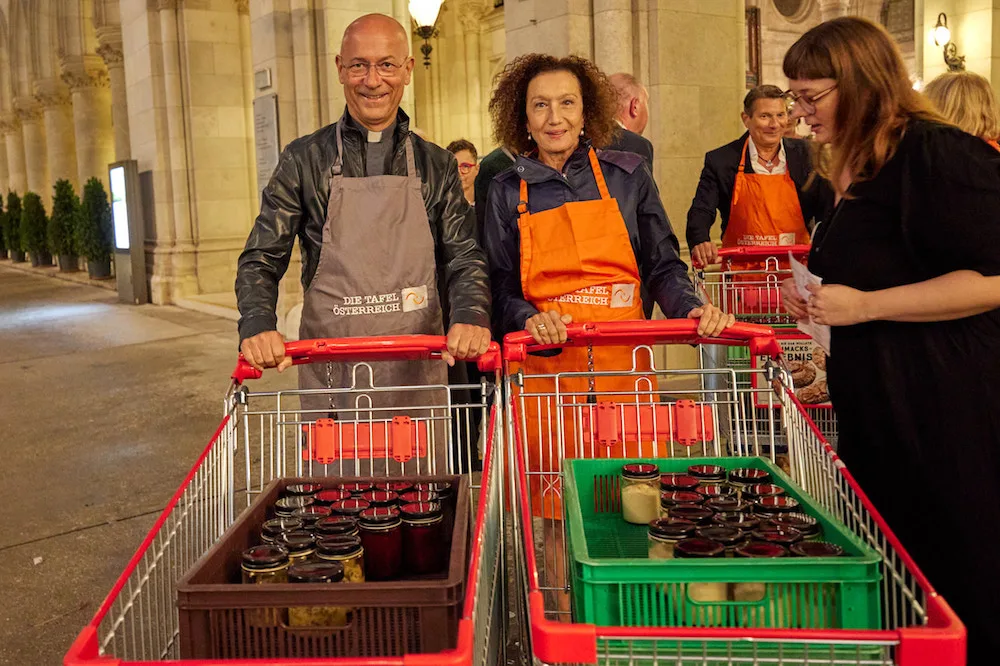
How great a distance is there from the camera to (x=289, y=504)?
226 cm

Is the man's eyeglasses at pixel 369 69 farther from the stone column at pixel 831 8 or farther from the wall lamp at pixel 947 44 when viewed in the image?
the stone column at pixel 831 8

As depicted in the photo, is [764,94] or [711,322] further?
[764,94]

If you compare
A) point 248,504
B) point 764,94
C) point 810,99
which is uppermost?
point 764,94

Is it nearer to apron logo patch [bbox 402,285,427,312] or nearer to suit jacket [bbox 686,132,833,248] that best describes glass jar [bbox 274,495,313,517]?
apron logo patch [bbox 402,285,427,312]

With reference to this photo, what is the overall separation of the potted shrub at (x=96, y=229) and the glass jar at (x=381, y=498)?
1847cm

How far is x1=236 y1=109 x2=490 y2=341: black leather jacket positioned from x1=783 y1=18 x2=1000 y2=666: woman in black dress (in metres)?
1.13

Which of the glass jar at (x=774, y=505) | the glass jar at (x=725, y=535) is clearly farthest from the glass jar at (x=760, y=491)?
the glass jar at (x=725, y=535)

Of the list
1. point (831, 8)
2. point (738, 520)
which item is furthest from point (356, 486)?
point (831, 8)

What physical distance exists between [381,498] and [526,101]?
1747 mm

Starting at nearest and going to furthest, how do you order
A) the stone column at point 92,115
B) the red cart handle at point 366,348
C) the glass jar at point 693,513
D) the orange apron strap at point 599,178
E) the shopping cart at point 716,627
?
1. the shopping cart at point 716,627
2. the glass jar at point 693,513
3. the red cart handle at point 366,348
4. the orange apron strap at point 599,178
5. the stone column at point 92,115

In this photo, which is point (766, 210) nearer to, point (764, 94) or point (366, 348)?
point (764, 94)

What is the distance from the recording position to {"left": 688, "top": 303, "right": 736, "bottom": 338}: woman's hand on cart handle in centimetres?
275

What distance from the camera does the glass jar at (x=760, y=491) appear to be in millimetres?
2084

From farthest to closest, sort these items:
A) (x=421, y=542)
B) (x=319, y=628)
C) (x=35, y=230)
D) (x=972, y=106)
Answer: (x=35, y=230), (x=972, y=106), (x=421, y=542), (x=319, y=628)
